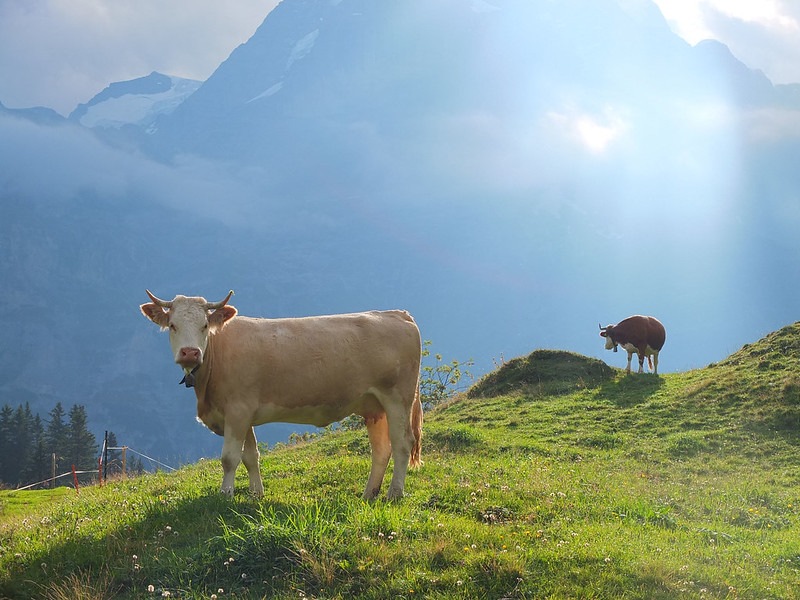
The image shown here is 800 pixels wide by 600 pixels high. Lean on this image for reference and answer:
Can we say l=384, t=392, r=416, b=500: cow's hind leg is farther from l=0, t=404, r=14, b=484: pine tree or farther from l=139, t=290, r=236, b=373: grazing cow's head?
l=0, t=404, r=14, b=484: pine tree

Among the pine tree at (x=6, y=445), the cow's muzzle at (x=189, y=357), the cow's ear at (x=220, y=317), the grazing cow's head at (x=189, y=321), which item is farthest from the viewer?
the pine tree at (x=6, y=445)

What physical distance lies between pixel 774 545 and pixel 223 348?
25.7 ft

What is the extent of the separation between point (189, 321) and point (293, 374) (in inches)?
68.4

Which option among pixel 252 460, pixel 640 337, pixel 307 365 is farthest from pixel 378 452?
pixel 640 337

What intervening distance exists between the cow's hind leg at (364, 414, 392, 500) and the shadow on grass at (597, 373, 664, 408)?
13.3 meters

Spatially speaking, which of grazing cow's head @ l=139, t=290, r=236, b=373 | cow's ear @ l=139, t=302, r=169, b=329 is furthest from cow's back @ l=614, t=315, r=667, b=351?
cow's ear @ l=139, t=302, r=169, b=329

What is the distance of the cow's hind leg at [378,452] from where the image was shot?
33.6 feet

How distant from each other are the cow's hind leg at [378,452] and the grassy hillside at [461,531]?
1.70ft

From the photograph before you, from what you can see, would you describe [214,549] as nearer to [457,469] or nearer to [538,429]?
[457,469]

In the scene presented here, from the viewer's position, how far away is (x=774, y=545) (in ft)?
26.6

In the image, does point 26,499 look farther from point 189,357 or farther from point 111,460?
point 189,357

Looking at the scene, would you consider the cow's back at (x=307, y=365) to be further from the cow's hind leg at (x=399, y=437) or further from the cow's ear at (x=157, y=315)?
the cow's ear at (x=157, y=315)

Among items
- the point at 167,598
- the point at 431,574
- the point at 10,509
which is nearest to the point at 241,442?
the point at 167,598

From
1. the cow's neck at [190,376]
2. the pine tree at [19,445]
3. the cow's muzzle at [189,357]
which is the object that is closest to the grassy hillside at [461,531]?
the cow's neck at [190,376]
